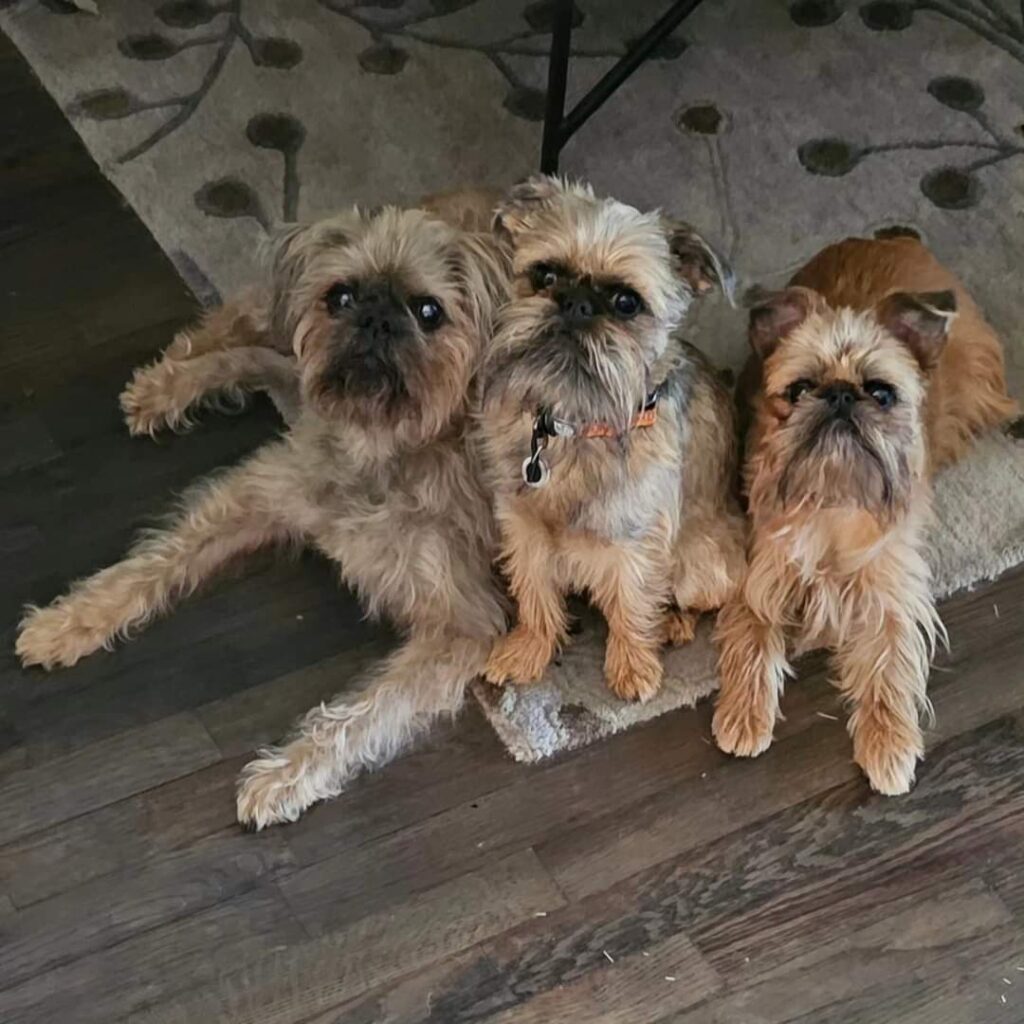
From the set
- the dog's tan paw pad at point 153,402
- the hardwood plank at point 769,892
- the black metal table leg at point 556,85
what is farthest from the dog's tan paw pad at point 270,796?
the black metal table leg at point 556,85

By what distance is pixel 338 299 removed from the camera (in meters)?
2.09

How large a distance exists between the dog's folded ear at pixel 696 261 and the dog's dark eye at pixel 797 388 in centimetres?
16

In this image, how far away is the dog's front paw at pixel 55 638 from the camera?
2.29m

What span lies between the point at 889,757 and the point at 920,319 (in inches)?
26.9

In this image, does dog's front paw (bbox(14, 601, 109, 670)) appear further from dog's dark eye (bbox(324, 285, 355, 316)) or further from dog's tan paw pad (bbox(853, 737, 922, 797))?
dog's tan paw pad (bbox(853, 737, 922, 797))

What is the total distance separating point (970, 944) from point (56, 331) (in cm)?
199

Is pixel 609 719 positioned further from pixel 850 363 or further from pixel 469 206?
pixel 469 206

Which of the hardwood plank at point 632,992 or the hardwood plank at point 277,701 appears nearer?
the hardwood plank at point 632,992

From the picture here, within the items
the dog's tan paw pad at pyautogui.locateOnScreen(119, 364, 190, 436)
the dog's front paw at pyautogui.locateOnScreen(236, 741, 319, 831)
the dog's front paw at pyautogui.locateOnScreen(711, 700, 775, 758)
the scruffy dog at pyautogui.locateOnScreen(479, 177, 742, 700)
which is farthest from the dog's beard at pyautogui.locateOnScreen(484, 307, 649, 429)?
the dog's tan paw pad at pyautogui.locateOnScreen(119, 364, 190, 436)

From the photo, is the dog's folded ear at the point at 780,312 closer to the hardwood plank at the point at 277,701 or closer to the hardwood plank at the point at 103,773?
the hardwood plank at the point at 277,701

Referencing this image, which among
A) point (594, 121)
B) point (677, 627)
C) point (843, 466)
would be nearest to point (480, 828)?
point (677, 627)

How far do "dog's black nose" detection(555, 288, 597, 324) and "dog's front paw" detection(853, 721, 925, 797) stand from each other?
0.84 meters

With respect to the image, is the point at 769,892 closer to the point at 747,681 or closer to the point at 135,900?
the point at 747,681

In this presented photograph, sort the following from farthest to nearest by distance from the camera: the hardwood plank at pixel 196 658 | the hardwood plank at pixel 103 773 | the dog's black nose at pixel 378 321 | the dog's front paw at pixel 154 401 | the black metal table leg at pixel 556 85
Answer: the black metal table leg at pixel 556 85 → the dog's front paw at pixel 154 401 → the hardwood plank at pixel 196 658 → the hardwood plank at pixel 103 773 → the dog's black nose at pixel 378 321
